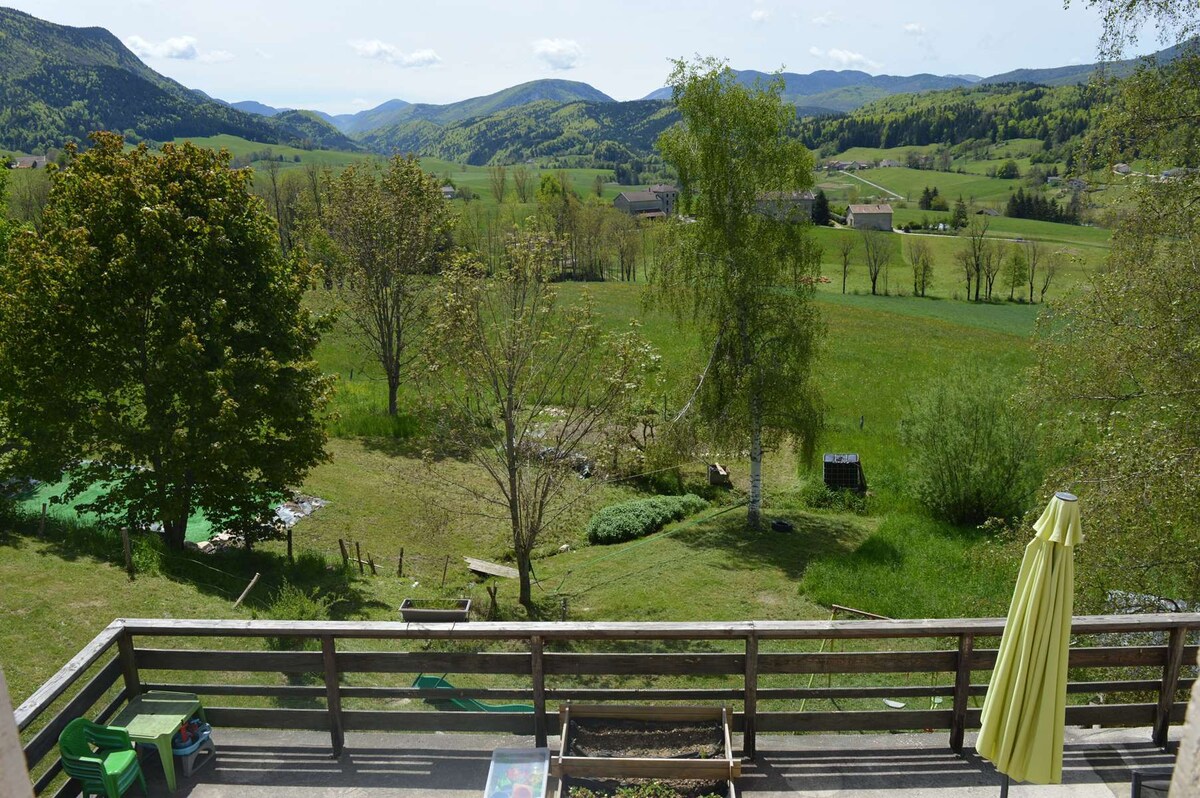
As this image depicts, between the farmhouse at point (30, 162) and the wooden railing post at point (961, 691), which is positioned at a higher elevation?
the farmhouse at point (30, 162)

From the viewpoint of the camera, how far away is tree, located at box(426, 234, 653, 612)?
1518cm

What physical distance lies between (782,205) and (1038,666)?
1828cm

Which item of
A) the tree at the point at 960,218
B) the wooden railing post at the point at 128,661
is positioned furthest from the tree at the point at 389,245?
the tree at the point at 960,218

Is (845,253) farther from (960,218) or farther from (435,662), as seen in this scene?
(435,662)

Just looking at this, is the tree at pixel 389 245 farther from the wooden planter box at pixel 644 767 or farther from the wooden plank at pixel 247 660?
the wooden planter box at pixel 644 767

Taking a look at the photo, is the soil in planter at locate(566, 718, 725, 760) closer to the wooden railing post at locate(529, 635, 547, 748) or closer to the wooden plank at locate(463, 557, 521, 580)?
the wooden railing post at locate(529, 635, 547, 748)

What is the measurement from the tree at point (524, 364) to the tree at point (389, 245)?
13853 millimetres

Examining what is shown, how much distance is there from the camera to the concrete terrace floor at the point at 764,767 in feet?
18.6

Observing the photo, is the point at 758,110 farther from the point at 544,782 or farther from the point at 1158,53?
the point at 544,782

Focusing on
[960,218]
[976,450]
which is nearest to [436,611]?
[976,450]

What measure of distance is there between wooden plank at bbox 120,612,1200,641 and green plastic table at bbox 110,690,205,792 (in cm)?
59

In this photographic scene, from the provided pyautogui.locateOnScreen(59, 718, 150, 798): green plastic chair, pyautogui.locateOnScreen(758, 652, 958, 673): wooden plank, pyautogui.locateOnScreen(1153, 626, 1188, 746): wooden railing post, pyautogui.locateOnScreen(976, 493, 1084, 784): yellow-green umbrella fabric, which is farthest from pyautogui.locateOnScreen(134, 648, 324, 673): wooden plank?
pyautogui.locateOnScreen(1153, 626, 1188, 746): wooden railing post

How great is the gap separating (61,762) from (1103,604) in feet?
40.8

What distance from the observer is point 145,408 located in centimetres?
1581
